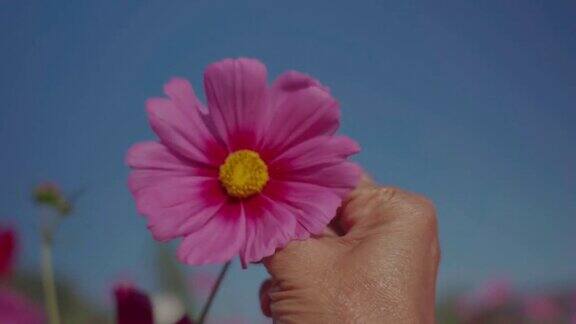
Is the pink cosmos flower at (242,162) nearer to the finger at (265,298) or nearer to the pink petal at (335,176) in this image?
the pink petal at (335,176)

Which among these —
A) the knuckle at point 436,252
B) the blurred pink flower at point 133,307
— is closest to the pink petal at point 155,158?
the blurred pink flower at point 133,307

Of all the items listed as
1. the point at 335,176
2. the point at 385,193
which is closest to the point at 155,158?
the point at 335,176

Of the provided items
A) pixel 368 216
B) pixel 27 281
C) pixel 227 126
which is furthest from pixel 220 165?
pixel 27 281

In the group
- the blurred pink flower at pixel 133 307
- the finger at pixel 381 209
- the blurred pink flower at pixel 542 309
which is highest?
the finger at pixel 381 209

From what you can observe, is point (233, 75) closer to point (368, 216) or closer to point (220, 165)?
point (220, 165)

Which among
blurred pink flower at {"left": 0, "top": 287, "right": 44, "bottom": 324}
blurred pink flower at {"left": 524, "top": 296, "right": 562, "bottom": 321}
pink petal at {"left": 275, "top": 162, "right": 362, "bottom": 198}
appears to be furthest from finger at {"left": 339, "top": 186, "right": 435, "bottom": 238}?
blurred pink flower at {"left": 524, "top": 296, "right": 562, "bottom": 321}

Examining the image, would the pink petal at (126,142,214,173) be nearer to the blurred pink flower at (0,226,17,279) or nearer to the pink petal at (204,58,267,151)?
the pink petal at (204,58,267,151)
